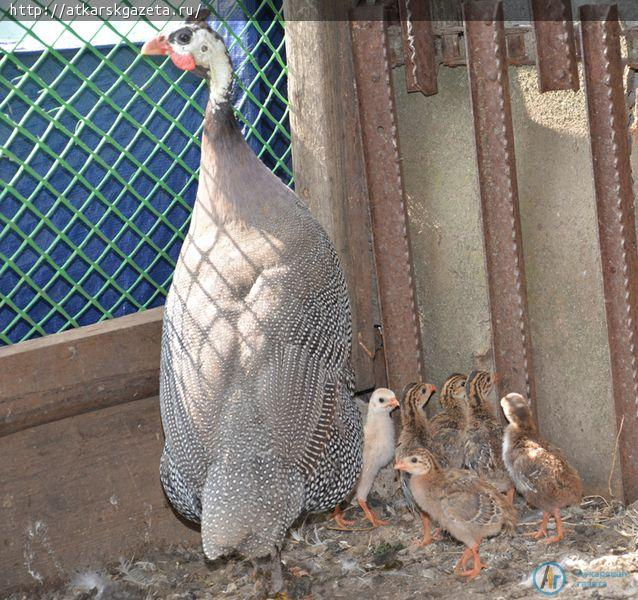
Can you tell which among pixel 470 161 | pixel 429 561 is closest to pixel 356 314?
pixel 470 161

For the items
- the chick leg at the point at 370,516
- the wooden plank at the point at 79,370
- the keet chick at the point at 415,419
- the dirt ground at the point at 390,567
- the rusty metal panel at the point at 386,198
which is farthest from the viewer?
the chick leg at the point at 370,516

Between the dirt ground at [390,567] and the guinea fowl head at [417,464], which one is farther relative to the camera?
the guinea fowl head at [417,464]

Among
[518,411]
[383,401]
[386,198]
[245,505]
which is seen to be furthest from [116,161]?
[518,411]

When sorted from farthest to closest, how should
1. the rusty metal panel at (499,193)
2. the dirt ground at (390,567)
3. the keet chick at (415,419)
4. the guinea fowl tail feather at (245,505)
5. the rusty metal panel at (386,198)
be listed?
the keet chick at (415,419) < the rusty metal panel at (386,198) < the rusty metal panel at (499,193) < the dirt ground at (390,567) < the guinea fowl tail feather at (245,505)

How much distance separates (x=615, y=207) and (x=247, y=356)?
58.0 inches

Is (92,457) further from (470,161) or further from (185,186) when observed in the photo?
(470,161)

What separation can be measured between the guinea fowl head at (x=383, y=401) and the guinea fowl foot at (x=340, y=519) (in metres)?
0.45

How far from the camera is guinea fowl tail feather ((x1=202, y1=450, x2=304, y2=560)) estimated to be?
3142mm

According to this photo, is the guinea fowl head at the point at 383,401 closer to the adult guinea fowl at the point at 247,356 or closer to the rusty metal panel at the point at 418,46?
the adult guinea fowl at the point at 247,356

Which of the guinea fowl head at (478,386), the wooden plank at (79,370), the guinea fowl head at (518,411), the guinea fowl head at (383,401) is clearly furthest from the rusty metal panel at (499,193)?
the wooden plank at (79,370)

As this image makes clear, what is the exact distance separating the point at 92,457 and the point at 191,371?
0.76 meters

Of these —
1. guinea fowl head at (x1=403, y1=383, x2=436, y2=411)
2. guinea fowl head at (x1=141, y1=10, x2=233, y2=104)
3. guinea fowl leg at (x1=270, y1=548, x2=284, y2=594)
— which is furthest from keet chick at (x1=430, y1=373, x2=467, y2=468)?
guinea fowl head at (x1=141, y1=10, x2=233, y2=104)

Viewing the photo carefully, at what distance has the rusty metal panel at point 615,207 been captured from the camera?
359 centimetres

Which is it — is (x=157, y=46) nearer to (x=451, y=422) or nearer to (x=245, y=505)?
(x=245, y=505)
